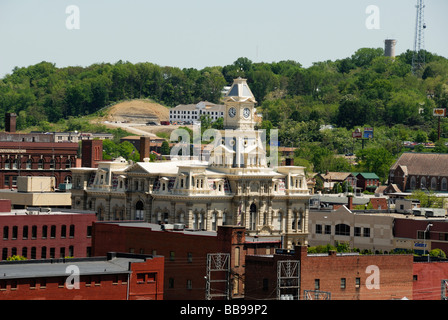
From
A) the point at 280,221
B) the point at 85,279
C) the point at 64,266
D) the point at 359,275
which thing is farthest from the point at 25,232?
the point at 280,221

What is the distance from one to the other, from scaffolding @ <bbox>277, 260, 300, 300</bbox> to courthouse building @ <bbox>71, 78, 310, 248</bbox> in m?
28.1

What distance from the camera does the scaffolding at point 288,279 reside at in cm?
8900

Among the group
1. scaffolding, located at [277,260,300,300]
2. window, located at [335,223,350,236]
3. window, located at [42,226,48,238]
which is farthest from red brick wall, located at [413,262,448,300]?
window, located at [42,226,48,238]

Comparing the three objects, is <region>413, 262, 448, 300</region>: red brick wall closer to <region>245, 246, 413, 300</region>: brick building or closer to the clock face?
<region>245, 246, 413, 300</region>: brick building

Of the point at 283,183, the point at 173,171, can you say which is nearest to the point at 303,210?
the point at 283,183

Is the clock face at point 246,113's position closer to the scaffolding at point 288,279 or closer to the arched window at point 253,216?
the arched window at point 253,216

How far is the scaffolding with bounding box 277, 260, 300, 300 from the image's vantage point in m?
89.0

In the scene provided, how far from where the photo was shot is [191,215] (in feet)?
388

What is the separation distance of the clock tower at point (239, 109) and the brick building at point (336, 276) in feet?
115

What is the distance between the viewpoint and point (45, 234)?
353 feet

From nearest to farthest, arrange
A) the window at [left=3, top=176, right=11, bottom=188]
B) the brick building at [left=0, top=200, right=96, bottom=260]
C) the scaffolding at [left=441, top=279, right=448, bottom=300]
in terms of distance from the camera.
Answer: the scaffolding at [left=441, top=279, right=448, bottom=300] < the brick building at [left=0, top=200, right=96, bottom=260] < the window at [left=3, top=176, right=11, bottom=188]

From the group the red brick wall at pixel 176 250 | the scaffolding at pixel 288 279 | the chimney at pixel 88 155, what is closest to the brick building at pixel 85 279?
the red brick wall at pixel 176 250
